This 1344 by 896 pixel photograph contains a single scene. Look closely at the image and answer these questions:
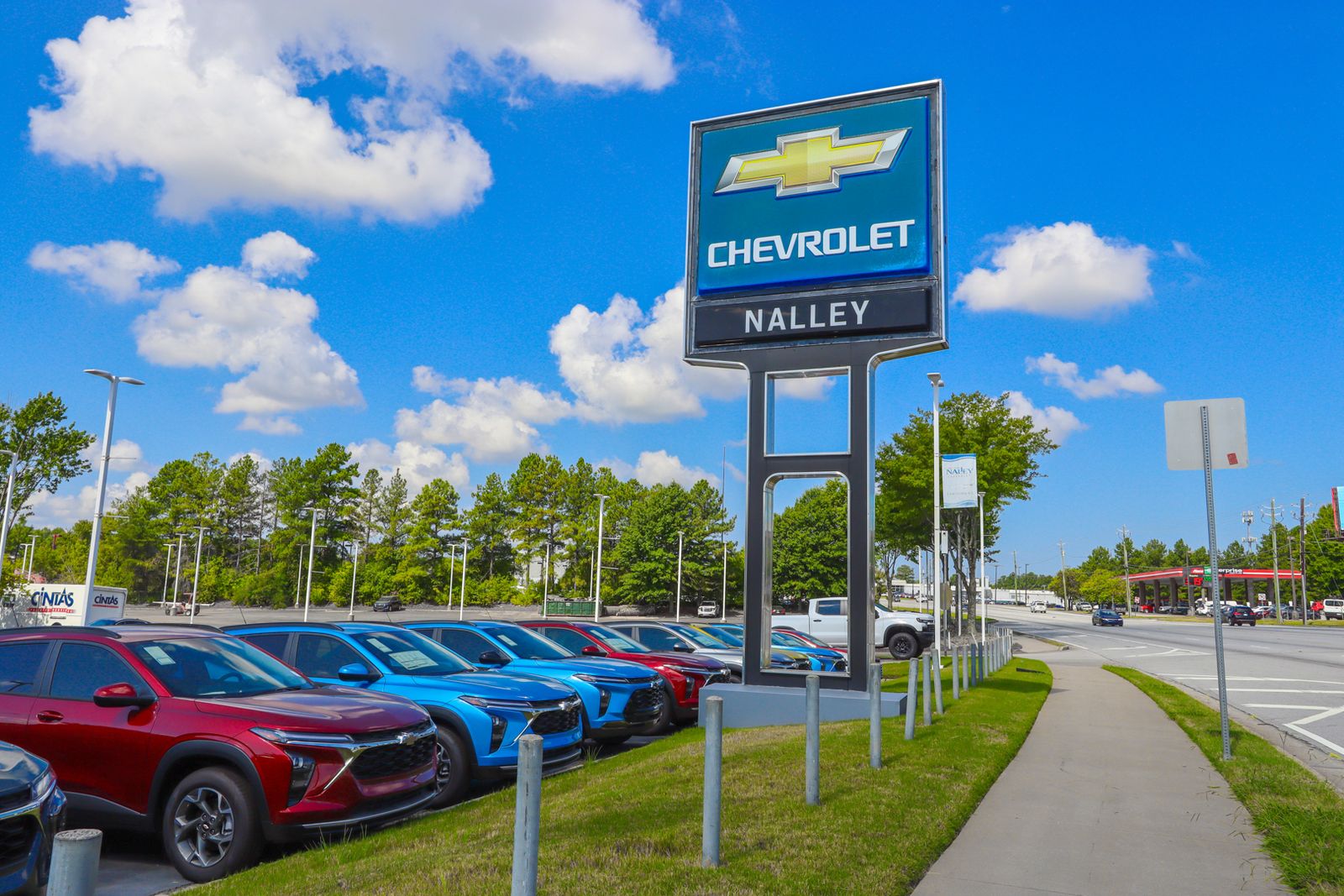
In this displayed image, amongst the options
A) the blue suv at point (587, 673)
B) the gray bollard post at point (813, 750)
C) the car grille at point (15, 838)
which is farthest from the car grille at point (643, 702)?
the car grille at point (15, 838)

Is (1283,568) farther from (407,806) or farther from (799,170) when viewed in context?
(407,806)

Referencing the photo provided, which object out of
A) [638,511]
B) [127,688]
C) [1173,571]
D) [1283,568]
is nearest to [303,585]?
[638,511]

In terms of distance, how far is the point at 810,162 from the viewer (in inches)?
572

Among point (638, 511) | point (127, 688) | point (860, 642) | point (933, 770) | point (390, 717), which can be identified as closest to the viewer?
point (127, 688)

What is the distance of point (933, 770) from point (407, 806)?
471 cm

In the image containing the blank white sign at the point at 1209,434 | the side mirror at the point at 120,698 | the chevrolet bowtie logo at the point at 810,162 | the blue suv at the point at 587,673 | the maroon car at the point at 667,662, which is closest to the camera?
the side mirror at the point at 120,698

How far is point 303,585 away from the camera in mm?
79062

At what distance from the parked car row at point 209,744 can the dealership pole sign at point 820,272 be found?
6.36m

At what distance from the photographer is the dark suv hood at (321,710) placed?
20.5ft

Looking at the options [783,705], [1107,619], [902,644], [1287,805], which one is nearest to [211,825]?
[1287,805]

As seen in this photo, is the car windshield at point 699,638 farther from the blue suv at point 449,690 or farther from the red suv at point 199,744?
the red suv at point 199,744

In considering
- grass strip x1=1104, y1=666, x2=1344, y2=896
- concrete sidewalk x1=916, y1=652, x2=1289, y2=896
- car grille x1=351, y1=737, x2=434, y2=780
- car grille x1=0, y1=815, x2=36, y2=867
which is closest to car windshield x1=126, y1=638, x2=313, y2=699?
car grille x1=351, y1=737, x2=434, y2=780

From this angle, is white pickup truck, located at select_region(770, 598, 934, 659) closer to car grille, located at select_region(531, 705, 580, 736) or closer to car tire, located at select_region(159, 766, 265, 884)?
car grille, located at select_region(531, 705, 580, 736)

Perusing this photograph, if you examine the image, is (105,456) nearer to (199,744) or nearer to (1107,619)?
(199,744)
